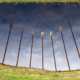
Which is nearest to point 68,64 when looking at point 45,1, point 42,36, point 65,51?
point 65,51

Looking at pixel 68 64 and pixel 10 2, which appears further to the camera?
pixel 68 64

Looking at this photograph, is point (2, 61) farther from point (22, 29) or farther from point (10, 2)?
point (10, 2)

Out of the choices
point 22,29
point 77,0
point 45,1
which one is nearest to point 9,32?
point 22,29

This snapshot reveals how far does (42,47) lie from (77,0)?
1217 cm

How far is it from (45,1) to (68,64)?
1334cm

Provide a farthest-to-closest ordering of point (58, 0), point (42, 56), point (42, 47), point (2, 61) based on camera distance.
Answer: point (42, 47)
point (42, 56)
point (2, 61)
point (58, 0)

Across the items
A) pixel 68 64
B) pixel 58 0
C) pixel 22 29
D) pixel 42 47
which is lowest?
pixel 68 64

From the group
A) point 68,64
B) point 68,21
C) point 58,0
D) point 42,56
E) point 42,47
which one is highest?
point 68,21

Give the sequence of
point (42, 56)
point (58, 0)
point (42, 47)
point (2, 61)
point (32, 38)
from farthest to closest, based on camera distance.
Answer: point (32, 38)
point (42, 47)
point (42, 56)
point (2, 61)
point (58, 0)

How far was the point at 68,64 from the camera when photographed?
1593 cm

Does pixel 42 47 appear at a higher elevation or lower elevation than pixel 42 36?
lower

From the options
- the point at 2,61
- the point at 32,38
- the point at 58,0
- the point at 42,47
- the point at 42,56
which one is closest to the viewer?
the point at 58,0

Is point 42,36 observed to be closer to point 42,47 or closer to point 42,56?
point 42,47

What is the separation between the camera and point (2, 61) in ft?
51.9
